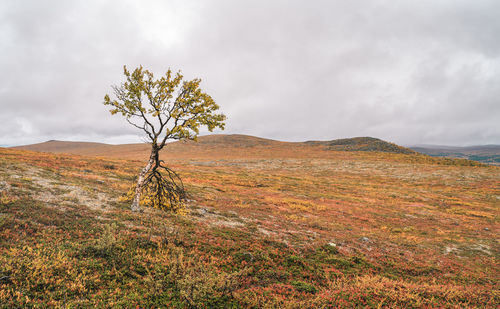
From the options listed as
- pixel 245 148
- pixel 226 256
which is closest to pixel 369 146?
pixel 245 148

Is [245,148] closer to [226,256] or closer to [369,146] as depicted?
[369,146]

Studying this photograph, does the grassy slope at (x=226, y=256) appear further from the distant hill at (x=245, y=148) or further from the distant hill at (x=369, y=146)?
the distant hill at (x=369, y=146)

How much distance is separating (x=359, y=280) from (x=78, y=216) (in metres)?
16.0

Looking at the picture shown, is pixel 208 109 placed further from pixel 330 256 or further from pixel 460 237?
pixel 460 237

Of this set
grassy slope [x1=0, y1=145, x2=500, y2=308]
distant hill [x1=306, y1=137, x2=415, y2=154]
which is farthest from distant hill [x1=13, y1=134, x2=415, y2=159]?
grassy slope [x1=0, y1=145, x2=500, y2=308]

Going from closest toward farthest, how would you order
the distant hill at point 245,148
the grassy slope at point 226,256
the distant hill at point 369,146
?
the grassy slope at point 226,256, the distant hill at point 369,146, the distant hill at point 245,148

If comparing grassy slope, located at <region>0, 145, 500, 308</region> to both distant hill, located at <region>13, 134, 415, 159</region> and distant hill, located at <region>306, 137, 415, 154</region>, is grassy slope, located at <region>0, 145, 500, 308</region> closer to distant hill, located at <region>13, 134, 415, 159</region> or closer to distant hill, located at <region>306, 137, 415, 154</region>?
distant hill, located at <region>13, 134, 415, 159</region>

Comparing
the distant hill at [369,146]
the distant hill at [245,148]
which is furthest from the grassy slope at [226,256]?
the distant hill at [369,146]

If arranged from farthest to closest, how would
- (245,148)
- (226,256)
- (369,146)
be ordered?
(245,148)
(369,146)
(226,256)

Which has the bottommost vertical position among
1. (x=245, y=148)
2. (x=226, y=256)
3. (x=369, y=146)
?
(x=226, y=256)

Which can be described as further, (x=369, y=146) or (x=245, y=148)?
(x=245, y=148)

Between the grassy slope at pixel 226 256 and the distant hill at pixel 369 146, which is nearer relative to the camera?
the grassy slope at pixel 226 256

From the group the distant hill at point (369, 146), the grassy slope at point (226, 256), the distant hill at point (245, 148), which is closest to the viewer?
the grassy slope at point (226, 256)

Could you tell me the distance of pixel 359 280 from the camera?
1025 cm
